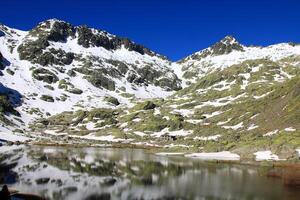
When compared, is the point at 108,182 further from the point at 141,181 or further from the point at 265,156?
the point at 265,156

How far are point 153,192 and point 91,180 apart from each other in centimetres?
1764

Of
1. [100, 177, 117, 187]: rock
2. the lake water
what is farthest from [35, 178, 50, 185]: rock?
[100, 177, 117, 187]: rock

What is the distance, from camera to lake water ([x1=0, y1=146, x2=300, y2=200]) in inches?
2726

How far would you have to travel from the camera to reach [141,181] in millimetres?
86000

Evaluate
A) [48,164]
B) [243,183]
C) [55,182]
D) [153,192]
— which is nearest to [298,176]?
[243,183]

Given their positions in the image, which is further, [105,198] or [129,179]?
[129,179]

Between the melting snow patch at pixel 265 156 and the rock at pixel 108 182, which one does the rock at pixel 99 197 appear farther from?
the melting snow patch at pixel 265 156

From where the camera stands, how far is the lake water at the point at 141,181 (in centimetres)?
6925

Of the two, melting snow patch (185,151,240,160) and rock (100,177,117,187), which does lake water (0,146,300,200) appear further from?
melting snow patch (185,151,240,160)

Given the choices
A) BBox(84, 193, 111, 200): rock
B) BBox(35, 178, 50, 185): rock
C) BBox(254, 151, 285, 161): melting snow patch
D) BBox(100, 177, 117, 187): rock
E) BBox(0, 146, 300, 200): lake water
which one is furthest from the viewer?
BBox(254, 151, 285, 161): melting snow patch

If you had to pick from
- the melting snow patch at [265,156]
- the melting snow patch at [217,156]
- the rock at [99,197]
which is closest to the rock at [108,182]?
the rock at [99,197]

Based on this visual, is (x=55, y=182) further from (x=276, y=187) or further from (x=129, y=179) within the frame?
(x=276, y=187)

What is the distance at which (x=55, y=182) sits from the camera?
262 feet

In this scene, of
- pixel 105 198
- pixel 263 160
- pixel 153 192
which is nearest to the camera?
pixel 105 198
